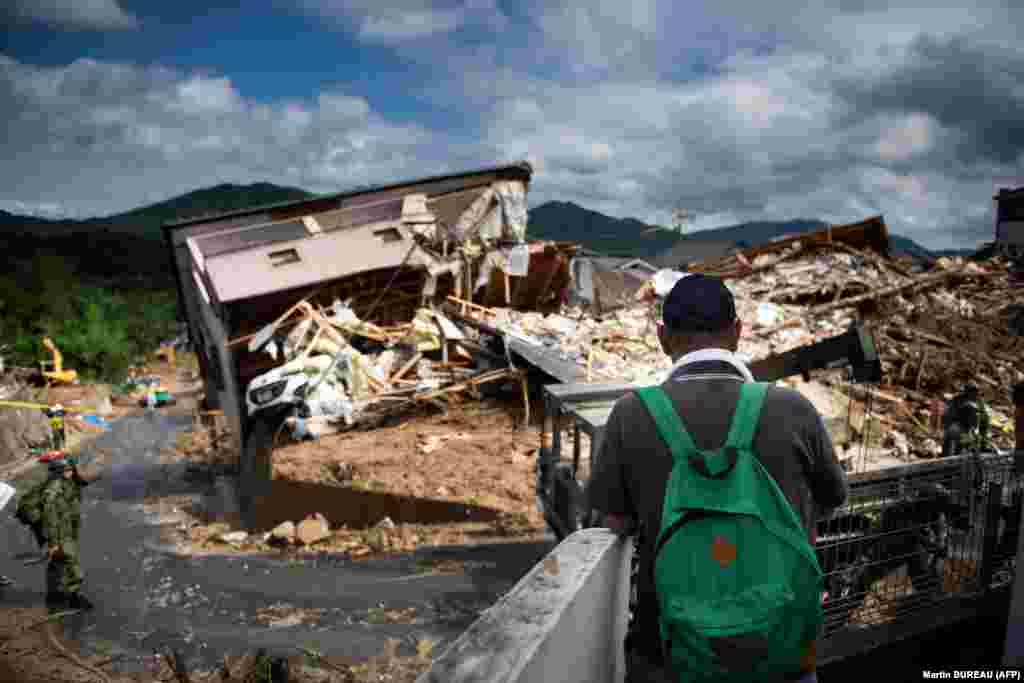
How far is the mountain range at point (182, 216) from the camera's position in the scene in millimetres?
31411

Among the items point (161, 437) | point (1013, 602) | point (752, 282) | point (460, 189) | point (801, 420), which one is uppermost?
point (460, 189)

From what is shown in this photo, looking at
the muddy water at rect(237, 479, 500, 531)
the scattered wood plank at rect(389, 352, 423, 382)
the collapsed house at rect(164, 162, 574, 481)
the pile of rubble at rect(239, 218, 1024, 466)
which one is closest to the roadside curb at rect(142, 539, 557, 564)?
the muddy water at rect(237, 479, 500, 531)

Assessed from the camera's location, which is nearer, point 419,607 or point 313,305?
point 419,607

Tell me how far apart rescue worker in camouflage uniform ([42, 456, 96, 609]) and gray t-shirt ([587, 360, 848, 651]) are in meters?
7.98

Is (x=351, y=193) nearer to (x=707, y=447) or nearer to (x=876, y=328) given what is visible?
(x=876, y=328)

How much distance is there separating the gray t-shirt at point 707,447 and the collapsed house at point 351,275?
1002cm

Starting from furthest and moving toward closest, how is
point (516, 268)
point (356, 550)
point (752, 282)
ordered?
point (752, 282)
point (516, 268)
point (356, 550)

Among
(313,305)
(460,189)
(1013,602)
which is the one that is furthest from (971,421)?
(460,189)

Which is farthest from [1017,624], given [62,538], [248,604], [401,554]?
[62,538]

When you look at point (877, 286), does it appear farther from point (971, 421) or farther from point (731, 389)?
point (731, 389)

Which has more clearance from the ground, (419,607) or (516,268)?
(516,268)

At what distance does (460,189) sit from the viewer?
61.1ft

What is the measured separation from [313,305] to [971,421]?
12074 mm

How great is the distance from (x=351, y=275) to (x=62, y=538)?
813cm
